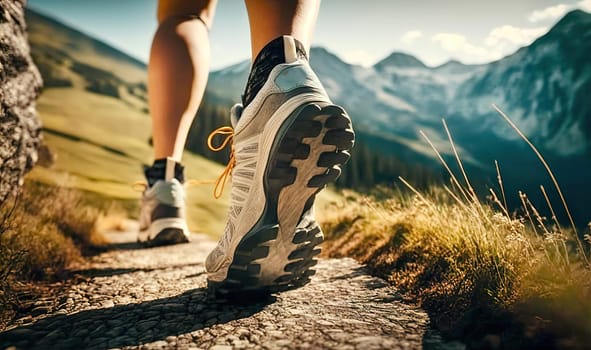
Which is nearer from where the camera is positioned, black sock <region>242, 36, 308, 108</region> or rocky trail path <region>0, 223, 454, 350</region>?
rocky trail path <region>0, 223, 454, 350</region>

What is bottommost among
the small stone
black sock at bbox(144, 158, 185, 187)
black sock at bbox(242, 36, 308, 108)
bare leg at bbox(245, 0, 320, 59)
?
black sock at bbox(144, 158, 185, 187)

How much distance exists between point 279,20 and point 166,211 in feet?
4.61

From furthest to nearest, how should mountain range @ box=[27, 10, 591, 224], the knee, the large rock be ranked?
mountain range @ box=[27, 10, 591, 224] → the knee → the large rock

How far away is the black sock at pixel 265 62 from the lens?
56.4 inches

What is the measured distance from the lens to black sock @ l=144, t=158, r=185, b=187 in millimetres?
2432

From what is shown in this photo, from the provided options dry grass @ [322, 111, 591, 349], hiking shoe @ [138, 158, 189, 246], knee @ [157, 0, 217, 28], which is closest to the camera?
dry grass @ [322, 111, 591, 349]

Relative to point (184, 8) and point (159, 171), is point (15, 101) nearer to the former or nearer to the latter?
point (159, 171)

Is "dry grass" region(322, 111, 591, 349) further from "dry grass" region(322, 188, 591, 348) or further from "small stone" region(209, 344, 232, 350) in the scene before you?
"small stone" region(209, 344, 232, 350)

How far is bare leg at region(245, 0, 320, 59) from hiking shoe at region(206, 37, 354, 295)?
20 centimetres

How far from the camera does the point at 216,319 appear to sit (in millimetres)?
1187

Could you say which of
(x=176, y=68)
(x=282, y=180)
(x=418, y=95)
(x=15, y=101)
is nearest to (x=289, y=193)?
(x=282, y=180)

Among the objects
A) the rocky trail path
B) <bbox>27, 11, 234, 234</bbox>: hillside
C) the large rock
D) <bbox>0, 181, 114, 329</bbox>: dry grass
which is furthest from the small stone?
<bbox>27, 11, 234, 234</bbox>: hillside

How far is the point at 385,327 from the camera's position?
1.05 metres

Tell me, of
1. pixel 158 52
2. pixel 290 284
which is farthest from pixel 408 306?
pixel 158 52
